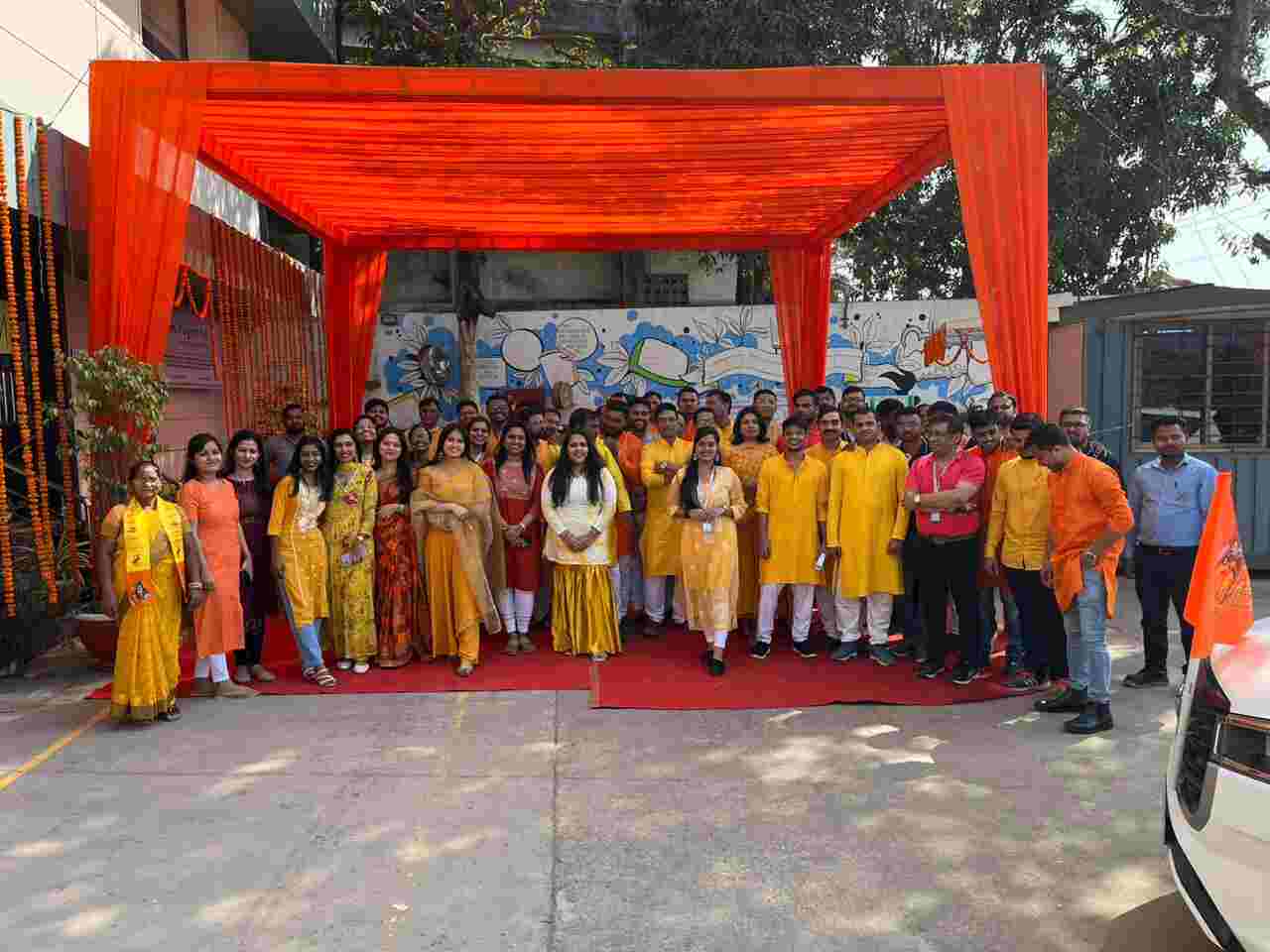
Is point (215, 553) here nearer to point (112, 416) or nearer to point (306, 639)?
point (306, 639)

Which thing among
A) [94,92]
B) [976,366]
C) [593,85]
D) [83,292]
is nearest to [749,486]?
[593,85]

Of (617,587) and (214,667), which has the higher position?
(617,587)

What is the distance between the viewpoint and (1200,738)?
244cm

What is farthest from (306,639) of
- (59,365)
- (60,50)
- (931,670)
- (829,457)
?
(60,50)

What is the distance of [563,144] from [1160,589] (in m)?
4.53

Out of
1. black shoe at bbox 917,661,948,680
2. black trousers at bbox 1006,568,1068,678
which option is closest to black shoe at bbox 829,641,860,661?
black shoe at bbox 917,661,948,680

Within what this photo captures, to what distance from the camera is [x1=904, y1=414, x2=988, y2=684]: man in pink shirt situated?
5438mm

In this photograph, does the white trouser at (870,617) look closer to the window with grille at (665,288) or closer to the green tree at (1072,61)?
the green tree at (1072,61)

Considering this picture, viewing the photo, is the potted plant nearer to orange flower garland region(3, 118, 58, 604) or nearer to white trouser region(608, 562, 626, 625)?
orange flower garland region(3, 118, 58, 604)

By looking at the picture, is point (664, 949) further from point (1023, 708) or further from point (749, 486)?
point (749, 486)

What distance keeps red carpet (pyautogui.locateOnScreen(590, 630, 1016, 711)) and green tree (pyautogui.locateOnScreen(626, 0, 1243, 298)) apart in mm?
9070

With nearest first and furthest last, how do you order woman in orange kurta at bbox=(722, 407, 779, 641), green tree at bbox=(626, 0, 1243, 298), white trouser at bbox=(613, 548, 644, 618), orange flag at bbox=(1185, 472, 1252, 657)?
orange flag at bbox=(1185, 472, 1252, 657) → woman in orange kurta at bbox=(722, 407, 779, 641) → white trouser at bbox=(613, 548, 644, 618) → green tree at bbox=(626, 0, 1243, 298)

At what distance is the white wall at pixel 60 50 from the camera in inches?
241

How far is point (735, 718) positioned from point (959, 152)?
3346 millimetres
